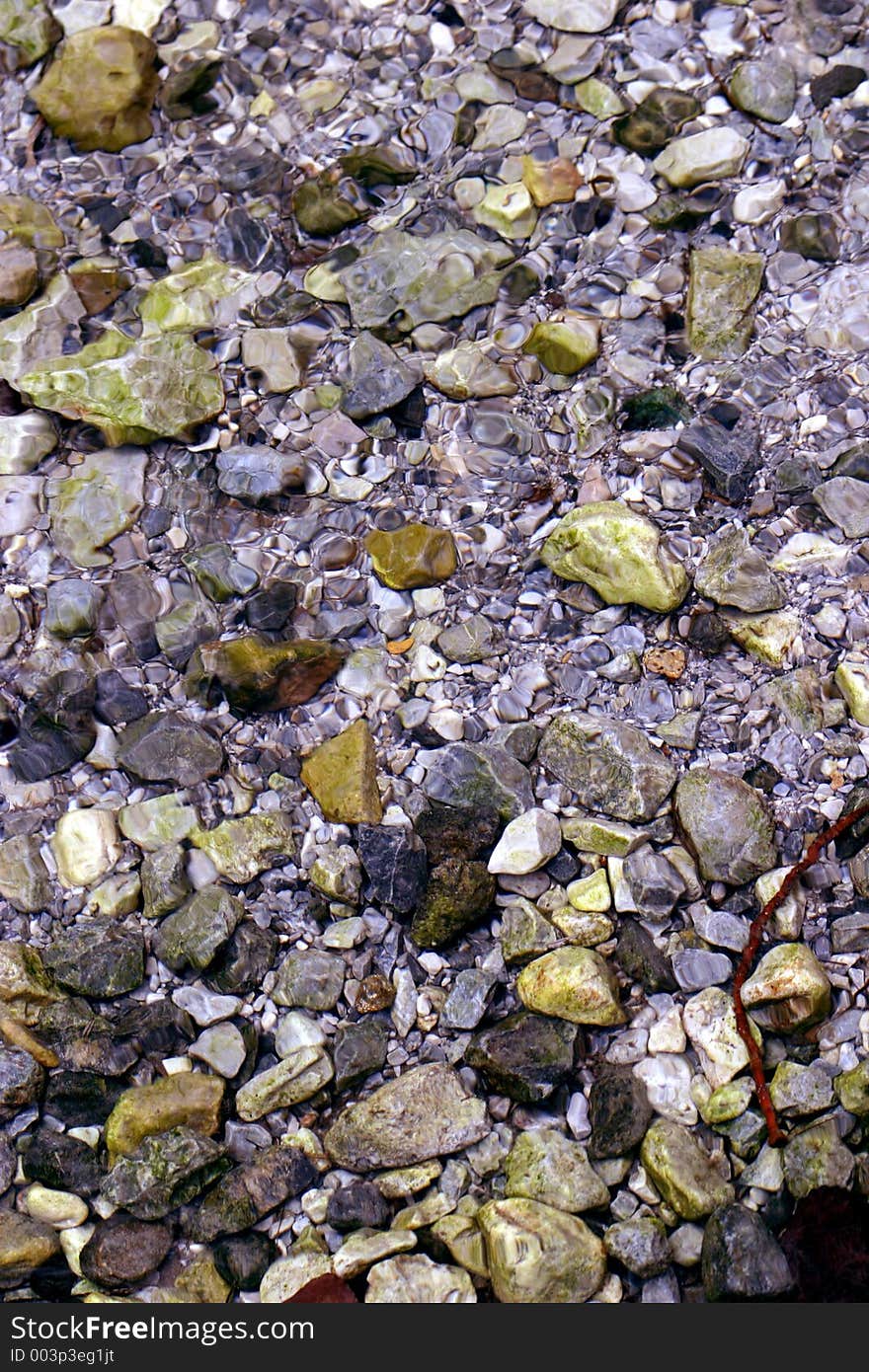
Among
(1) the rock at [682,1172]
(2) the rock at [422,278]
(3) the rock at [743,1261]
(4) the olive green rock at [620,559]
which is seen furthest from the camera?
(2) the rock at [422,278]

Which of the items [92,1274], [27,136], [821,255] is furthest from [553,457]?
[92,1274]

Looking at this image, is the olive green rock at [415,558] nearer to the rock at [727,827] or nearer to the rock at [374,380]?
the rock at [374,380]

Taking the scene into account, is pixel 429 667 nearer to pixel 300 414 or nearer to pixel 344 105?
pixel 300 414

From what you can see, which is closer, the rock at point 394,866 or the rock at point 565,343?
the rock at point 394,866

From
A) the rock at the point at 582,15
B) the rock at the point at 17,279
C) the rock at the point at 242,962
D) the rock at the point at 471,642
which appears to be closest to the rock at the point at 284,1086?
the rock at the point at 242,962

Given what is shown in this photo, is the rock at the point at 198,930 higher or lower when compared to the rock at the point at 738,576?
lower

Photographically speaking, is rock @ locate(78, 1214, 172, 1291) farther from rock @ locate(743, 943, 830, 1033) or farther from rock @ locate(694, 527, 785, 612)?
rock @ locate(694, 527, 785, 612)

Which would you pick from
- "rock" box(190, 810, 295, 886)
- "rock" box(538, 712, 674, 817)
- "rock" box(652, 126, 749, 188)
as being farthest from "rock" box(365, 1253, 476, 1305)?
"rock" box(652, 126, 749, 188)
